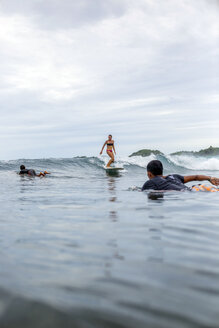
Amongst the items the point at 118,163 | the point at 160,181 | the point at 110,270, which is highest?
the point at 118,163

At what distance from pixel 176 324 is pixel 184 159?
31677 mm

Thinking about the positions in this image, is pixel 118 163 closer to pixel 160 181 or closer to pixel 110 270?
pixel 160 181

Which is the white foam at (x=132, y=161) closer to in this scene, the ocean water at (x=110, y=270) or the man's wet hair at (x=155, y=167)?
the man's wet hair at (x=155, y=167)

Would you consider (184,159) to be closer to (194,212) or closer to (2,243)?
(194,212)

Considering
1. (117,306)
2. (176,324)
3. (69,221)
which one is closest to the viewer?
(176,324)

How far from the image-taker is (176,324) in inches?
55.9

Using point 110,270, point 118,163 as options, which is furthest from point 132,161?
point 110,270

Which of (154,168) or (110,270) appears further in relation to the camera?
(154,168)

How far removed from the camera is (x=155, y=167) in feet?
23.6

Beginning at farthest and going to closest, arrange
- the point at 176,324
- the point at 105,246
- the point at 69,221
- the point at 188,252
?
the point at 69,221
the point at 105,246
the point at 188,252
the point at 176,324

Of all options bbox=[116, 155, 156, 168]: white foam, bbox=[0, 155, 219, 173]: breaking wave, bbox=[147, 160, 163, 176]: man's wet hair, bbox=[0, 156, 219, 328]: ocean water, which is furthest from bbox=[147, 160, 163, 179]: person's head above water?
bbox=[116, 155, 156, 168]: white foam

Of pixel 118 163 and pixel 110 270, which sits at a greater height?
pixel 118 163

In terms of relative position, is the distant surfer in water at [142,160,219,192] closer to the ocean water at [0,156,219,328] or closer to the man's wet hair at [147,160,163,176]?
the man's wet hair at [147,160,163,176]

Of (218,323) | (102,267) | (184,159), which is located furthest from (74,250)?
(184,159)
